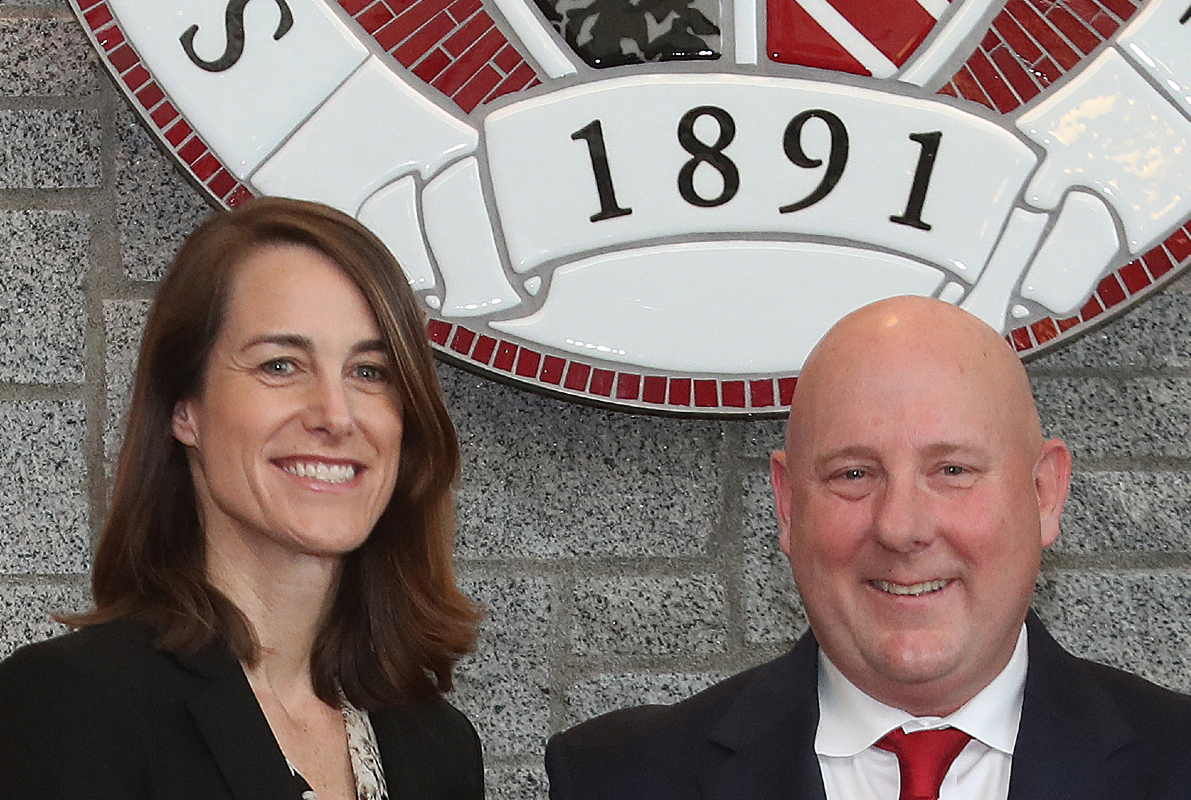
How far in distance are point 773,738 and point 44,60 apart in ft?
3.69

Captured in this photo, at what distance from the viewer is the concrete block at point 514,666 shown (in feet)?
5.75

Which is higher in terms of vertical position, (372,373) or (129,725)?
(372,373)

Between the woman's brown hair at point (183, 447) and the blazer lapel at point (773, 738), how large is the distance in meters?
0.38

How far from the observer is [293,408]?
4.31 ft

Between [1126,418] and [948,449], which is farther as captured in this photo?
[1126,418]

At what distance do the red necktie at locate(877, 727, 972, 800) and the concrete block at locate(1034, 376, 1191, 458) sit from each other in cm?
67

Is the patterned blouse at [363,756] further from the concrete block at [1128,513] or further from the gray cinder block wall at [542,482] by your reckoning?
the concrete block at [1128,513]

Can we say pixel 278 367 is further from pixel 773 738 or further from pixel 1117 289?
pixel 1117 289

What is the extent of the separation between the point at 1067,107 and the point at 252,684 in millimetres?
1009

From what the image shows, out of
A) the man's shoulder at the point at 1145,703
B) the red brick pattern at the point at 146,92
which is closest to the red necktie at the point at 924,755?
the man's shoulder at the point at 1145,703

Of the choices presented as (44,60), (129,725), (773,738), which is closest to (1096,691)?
(773,738)

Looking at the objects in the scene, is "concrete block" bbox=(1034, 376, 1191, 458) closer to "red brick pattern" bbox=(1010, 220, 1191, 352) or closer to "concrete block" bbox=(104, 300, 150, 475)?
"red brick pattern" bbox=(1010, 220, 1191, 352)

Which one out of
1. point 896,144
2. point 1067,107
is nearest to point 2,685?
point 896,144

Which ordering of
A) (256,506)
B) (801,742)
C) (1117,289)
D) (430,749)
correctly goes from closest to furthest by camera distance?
(801,742)
(256,506)
(430,749)
(1117,289)
